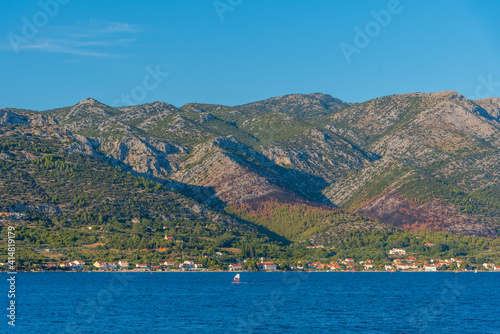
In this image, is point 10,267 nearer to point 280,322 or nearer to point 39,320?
point 39,320

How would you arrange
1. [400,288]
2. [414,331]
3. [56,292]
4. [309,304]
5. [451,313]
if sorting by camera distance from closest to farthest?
1. [414,331]
2. [451,313]
3. [309,304]
4. [56,292]
5. [400,288]

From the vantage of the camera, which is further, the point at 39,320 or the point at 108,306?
the point at 108,306

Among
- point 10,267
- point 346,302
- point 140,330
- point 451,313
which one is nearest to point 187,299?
point 346,302

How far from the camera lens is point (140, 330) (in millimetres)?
107688

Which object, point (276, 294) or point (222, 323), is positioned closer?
point (222, 323)

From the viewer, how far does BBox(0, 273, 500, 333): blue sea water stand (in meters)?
111

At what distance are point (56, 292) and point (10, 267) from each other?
38602 mm

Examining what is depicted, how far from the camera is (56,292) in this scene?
545 ft

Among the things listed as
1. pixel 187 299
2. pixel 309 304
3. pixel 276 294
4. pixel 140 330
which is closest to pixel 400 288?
pixel 276 294

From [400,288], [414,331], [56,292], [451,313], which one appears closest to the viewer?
[414,331]

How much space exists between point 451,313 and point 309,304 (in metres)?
28.9

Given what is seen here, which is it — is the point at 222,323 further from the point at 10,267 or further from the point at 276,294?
the point at 10,267

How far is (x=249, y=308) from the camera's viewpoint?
136 meters

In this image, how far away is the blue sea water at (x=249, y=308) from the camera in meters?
111
